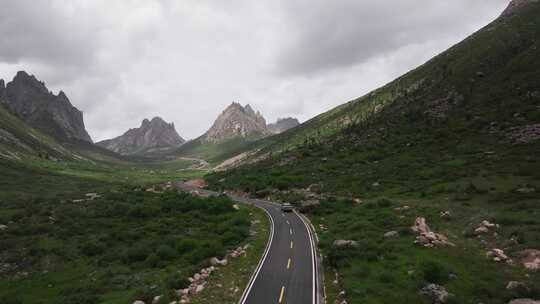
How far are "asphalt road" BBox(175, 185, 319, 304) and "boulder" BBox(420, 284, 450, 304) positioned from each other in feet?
24.4

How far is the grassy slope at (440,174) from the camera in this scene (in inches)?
881

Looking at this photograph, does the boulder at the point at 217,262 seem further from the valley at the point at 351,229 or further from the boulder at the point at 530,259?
the boulder at the point at 530,259

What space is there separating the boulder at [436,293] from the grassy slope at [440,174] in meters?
0.61

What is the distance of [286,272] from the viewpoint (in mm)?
26281

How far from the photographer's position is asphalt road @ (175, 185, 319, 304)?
21.8m

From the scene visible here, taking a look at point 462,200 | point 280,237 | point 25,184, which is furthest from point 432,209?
point 25,184

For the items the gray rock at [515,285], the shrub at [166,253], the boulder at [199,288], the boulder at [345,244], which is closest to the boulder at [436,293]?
the gray rock at [515,285]

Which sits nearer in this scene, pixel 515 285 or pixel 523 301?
pixel 523 301

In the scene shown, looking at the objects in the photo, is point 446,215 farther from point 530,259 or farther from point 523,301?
point 523,301

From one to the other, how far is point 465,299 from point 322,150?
270 ft

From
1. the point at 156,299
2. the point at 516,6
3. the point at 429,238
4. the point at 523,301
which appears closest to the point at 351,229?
the point at 429,238

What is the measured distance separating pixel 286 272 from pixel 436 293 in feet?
39.5

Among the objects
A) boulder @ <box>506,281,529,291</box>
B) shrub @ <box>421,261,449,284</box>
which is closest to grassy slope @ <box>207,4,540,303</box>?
shrub @ <box>421,261,449,284</box>

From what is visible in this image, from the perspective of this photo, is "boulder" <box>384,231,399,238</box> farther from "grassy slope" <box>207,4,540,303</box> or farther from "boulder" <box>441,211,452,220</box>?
"boulder" <box>441,211,452,220</box>
